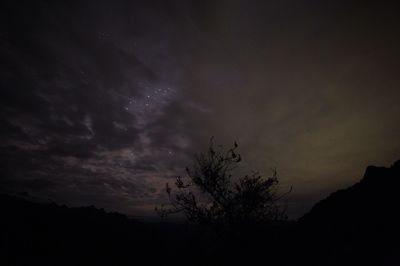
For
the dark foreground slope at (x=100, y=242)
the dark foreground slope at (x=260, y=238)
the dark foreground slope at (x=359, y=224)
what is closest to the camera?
the dark foreground slope at (x=359, y=224)

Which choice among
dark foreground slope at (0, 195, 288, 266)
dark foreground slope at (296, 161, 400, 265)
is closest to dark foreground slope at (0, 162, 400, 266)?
dark foreground slope at (296, 161, 400, 265)

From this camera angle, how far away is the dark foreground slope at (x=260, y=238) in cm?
1955

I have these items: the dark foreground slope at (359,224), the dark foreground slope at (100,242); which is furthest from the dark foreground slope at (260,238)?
the dark foreground slope at (100,242)

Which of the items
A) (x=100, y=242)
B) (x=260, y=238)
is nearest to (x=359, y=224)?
(x=260, y=238)

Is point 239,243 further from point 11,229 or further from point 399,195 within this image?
point 11,229

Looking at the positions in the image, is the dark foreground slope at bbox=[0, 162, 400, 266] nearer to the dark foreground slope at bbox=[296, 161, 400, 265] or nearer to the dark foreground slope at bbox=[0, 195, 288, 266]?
the dark foreground slope at bbox=[296, 161, 400, 265]

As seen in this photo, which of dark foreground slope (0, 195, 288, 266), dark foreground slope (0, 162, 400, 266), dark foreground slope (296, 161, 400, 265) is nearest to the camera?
dark foreground slope (296, 161, 400, 265)

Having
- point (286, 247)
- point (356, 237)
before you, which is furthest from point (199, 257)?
point (356, 237)

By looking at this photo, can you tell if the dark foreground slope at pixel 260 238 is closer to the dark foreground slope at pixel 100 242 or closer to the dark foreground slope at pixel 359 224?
the dark foreground slope at pixel 359 224

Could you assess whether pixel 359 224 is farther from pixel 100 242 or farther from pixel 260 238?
pixel 100 242

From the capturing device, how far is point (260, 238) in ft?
72.7

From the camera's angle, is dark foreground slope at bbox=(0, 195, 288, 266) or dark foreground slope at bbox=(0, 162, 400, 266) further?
dark foreground slope at bbox=(0, 195, 288, 266)

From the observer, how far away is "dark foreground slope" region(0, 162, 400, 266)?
19547mm

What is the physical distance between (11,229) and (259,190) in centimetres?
3826
